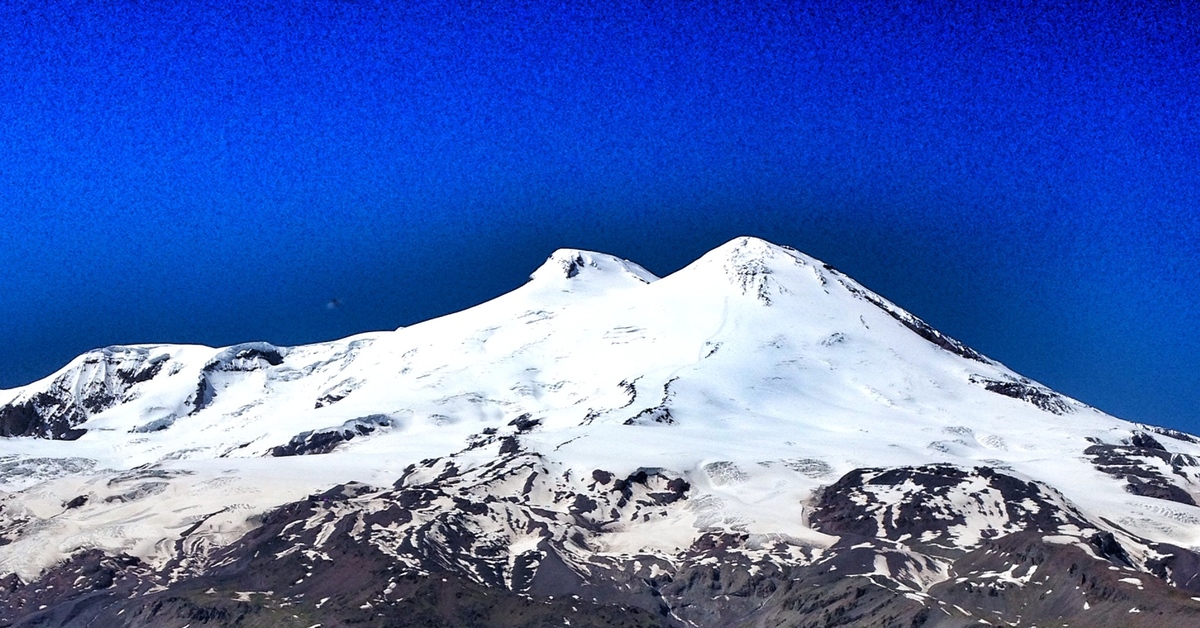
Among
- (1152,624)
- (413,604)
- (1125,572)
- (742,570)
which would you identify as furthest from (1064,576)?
(413,604)

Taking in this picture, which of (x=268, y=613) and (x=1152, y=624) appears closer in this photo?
(x=1152, y=624)

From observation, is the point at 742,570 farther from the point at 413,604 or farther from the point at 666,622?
the point at 413,604

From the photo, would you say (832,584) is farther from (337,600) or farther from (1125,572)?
(337,600)

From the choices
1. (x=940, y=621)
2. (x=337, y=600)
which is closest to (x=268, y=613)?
(x=337, y=600)

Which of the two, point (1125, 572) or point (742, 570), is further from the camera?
point (742, 570)

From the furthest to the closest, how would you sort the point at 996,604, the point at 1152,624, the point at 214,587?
1. the point at 214,587
2. the point at 996,604
3. the point at 1152,624

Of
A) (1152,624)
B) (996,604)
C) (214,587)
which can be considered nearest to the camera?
(1152,624)

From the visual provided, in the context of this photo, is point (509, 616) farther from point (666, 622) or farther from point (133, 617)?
point (133, 617)

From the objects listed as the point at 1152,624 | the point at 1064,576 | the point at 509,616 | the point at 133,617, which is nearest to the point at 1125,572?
the point at 1064,576
